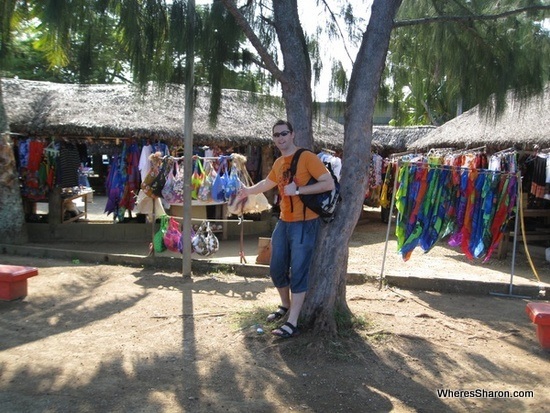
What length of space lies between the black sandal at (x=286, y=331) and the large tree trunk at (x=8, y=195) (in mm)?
6701

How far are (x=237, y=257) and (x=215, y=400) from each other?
5.39m

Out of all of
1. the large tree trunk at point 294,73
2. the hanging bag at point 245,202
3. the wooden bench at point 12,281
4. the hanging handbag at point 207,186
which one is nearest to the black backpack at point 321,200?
the large tree trunk at point 294,73

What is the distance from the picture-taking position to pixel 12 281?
5555mm

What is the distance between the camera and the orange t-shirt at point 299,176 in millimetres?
4266

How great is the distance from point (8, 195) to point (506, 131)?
9.62 meters

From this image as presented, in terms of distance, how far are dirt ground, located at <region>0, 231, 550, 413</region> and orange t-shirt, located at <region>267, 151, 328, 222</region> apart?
106 cm

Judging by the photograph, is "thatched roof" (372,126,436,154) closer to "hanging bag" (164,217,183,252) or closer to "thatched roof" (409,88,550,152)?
"thatched roof" (409,88,550,152)

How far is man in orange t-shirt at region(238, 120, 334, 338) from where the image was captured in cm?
425

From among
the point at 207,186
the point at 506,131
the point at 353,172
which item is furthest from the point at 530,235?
the point at 353,172

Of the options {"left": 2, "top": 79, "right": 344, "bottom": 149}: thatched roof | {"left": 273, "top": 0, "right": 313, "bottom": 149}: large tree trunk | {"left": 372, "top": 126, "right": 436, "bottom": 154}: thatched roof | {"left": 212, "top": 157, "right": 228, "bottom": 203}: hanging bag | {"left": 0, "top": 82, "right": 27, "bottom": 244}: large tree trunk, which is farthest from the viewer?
{"left": 372, "top": 126, "right": 436, "bottom": 154}: thatched roof

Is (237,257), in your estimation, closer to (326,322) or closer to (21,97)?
(326,322)

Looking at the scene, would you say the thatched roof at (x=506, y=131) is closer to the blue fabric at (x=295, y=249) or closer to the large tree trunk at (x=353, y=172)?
the large tree trunk at (x=353, y=172)

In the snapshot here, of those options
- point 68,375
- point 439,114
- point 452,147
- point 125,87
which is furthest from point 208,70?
point 439,114

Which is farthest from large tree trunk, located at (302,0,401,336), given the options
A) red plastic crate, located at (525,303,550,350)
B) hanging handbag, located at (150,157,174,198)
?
hanging handbag, located at (150,157,174,198)
